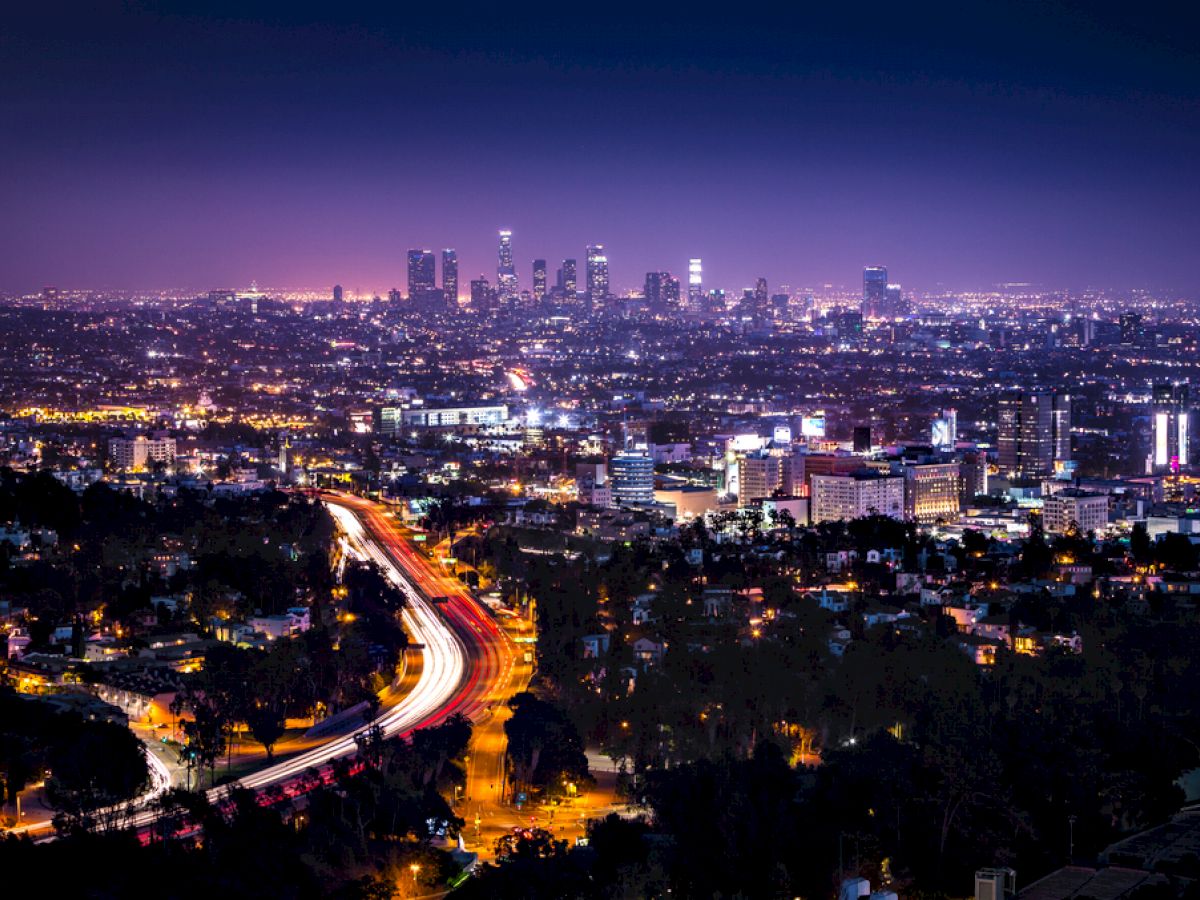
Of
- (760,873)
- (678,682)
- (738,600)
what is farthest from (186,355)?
(760,873)

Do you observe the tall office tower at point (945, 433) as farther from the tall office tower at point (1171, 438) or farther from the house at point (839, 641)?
the house at point (839, 641)

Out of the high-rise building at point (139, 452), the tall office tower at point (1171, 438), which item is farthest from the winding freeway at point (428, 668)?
the tall office tower at point (1171, 438)

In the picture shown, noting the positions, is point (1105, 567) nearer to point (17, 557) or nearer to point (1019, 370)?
point (17, 557)

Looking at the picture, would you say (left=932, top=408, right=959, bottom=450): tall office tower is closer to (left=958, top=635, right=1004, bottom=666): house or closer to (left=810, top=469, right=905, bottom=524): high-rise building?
(left=810, top=469, right=905, bottom=524): high-rise building

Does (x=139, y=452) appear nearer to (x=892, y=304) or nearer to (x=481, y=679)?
(x=481, y=679)

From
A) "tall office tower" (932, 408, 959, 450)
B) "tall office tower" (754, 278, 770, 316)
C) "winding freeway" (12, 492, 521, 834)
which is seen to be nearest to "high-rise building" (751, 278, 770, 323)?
"tall office tower" (754, 278, 770, 316)

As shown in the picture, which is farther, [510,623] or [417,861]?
[510,623]
